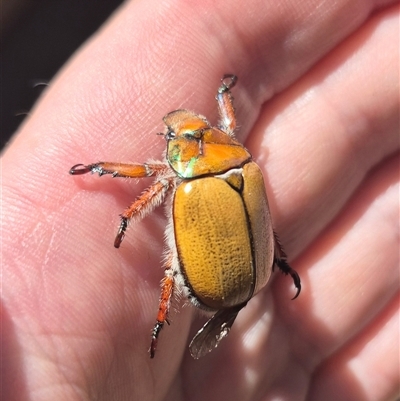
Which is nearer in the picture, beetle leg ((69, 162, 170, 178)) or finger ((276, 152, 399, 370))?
beetle leg ((69, 162, 170, 178))

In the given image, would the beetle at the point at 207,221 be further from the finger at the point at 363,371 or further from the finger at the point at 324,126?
the finger at the point at 363,371

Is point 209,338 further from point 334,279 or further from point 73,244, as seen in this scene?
point 334,279

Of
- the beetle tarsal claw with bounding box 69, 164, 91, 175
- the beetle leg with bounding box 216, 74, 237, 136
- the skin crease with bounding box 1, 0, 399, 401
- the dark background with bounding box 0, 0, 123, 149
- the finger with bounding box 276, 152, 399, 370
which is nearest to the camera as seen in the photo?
the skin crease with bounding box 1, 0, 399, 401

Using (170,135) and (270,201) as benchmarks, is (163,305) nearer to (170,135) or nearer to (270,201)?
(170,135)

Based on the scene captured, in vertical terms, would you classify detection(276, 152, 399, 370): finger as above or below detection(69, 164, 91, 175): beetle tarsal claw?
below

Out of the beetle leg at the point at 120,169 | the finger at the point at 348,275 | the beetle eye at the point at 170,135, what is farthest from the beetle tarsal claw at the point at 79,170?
the finger at the point at 348,275

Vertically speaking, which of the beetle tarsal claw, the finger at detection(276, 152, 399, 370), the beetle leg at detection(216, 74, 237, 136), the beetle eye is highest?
the beetle tarsal claw

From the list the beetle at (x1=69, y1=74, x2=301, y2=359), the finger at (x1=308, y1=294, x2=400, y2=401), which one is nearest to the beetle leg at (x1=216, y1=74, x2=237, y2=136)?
the beetle at (x1=69, y1=74, x2=301, y2=359)

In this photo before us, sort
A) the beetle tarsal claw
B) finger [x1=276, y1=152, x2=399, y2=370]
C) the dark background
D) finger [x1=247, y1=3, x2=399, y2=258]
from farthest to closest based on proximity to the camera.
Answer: the dark background → finger [x1=276, y1=152, x2=399, y2=370] → finger [x1=247, y1=3, x2=399, y2=258] → the beetle tarsal claw

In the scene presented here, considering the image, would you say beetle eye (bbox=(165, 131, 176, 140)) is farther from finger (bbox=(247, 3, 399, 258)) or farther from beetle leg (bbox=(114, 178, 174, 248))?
finger (bbox=(247, 3, 399, 258))
